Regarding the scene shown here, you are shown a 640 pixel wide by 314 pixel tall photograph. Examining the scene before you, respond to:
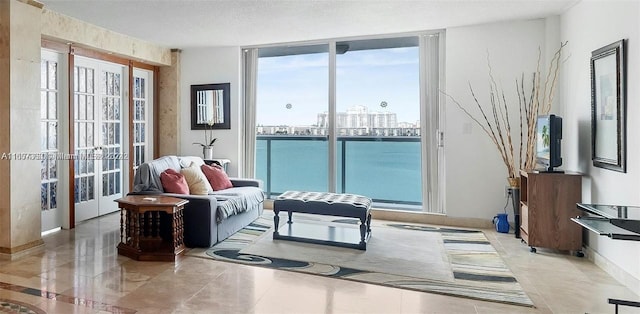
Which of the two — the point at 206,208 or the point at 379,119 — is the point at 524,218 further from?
the point at 206,208

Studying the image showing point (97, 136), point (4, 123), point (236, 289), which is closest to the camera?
point (236, 289)

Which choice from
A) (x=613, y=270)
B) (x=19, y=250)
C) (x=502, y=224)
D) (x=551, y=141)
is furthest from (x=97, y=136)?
(x=613, y=270)

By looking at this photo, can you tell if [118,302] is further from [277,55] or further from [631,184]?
[277,55]

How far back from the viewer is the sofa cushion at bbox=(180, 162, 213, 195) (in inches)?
174

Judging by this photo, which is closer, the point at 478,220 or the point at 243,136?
the point at 478,220

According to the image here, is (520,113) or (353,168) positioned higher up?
(520,113)

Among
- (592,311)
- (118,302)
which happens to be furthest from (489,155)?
(118,302)

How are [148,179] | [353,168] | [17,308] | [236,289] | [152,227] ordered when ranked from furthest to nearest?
[353,168], [148,179], [152,227], [236,289], [17,308]

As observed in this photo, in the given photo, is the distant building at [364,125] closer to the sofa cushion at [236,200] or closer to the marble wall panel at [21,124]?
the sofa cushion at [236,200]

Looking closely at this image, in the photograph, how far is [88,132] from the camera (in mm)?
5070

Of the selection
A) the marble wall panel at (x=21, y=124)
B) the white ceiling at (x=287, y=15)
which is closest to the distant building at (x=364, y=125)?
the white ceiling at (x=287, y=15)

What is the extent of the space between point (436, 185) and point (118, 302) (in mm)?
3813

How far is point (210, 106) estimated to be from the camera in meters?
6.12

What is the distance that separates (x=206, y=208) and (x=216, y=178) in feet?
3.60
